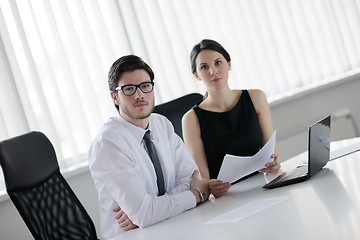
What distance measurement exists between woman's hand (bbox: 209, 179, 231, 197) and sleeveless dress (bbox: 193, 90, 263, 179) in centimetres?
71

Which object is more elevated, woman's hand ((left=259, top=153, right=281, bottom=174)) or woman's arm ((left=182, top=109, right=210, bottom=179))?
woman's arm ((left=182, top=109, right=210, bottom=179))

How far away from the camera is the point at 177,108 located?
11.3 ft

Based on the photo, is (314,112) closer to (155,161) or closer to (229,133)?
(229,133)

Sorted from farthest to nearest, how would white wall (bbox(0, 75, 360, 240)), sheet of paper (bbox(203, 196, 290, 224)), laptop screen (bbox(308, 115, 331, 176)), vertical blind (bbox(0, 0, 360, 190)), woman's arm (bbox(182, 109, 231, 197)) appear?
white wall (bbox(0, 75, 360, 240))
vertical blind (bbox(0, 0, 360, 190))
woman's arm (bbox(182, 109, 231, 197))
laptop screen (bbox(308, 115, 331, 176))
sheet of paper (bbox(203, 196, 290, 224))

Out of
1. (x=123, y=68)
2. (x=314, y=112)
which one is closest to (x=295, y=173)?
(x=123, y=68)

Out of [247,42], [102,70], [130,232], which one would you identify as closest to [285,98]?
[247,42]

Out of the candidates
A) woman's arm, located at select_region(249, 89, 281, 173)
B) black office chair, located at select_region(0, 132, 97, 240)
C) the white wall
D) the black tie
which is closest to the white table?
the black tie

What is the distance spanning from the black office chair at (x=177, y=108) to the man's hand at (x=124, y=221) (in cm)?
95

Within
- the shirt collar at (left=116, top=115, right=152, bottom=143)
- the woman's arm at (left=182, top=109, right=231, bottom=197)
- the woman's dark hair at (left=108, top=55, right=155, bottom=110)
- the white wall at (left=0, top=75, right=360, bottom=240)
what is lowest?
the white wall at (left=0, top=75, right=360, bottom=240)

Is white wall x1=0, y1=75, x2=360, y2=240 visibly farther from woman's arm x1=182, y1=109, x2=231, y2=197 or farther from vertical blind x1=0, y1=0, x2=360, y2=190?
woman's arm x1=182, y1=109, x2=231, y2=197

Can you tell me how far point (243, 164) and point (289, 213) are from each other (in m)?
0.61

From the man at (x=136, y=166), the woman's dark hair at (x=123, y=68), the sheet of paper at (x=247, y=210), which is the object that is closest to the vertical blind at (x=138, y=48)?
the man at (x=136, y=166)

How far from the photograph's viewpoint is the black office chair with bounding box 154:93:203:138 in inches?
132

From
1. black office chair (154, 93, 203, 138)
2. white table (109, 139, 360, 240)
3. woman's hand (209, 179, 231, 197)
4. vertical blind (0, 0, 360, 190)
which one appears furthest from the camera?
vertical blind (0, 0, 360, 190)
